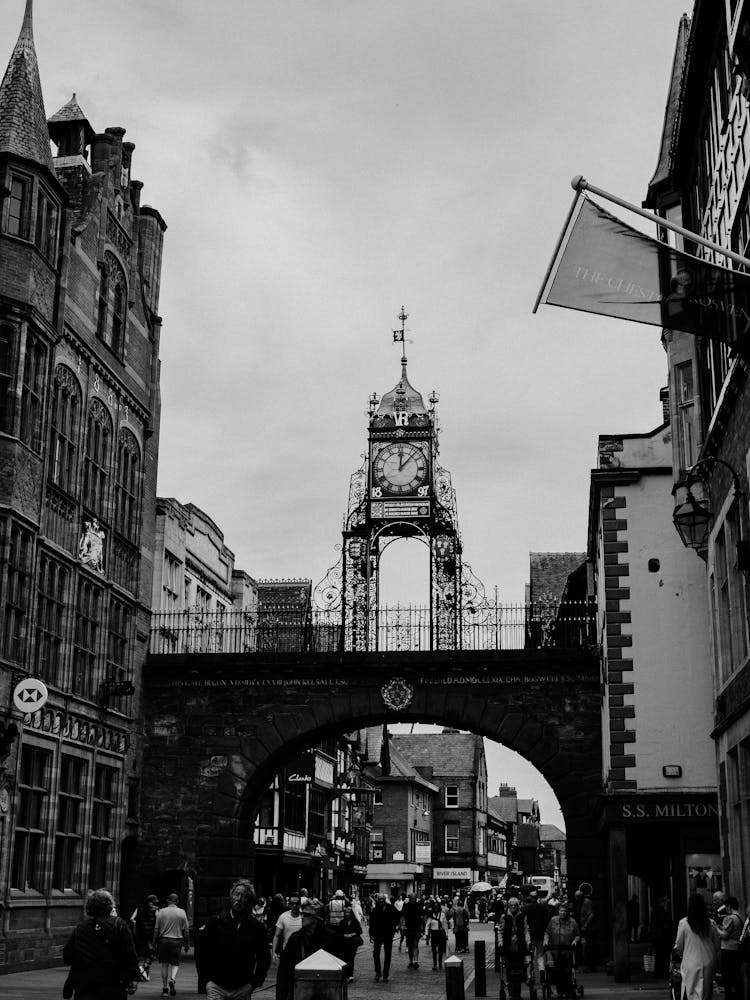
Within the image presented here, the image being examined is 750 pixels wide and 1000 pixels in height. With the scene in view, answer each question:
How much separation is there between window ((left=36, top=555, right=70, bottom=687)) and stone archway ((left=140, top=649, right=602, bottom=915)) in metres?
6.23

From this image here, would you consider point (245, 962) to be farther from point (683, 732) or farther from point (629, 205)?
point (683, 732)

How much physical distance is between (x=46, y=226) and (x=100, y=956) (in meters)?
20.3

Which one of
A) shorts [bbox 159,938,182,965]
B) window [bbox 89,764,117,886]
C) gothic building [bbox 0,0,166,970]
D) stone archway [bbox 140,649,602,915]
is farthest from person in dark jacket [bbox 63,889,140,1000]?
stone archway [bbox 140,649,602,915]

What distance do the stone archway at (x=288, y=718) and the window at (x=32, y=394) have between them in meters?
9.51

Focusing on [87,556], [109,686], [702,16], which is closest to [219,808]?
[109,686]

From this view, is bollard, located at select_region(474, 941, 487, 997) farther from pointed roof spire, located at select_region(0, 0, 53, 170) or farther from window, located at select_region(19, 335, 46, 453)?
pointed roof spire, located at select_region(0, 0, 53, 170)

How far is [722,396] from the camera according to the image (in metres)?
→ 17.4

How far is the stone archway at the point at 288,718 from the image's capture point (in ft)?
107

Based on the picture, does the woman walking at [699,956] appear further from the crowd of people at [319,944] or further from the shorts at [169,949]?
the shorts at [169,949]

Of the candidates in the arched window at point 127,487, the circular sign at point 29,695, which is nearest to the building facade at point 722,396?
the circular sign at point 29,695

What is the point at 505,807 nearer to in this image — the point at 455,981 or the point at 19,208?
the point at 19,208

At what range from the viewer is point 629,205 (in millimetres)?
12156

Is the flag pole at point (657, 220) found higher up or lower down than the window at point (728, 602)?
higher up

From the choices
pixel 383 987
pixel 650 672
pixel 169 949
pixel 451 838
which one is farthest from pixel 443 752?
pixel 169 949
